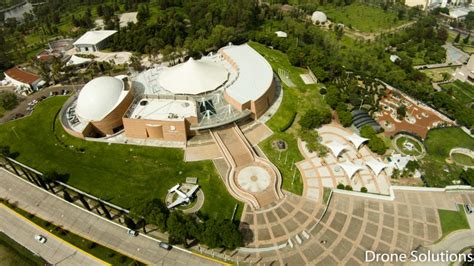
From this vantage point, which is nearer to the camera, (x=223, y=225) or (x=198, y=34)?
(x=223, y=225)

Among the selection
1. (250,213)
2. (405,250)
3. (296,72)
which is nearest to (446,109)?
(296,72)

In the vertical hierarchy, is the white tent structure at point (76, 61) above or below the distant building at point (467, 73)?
above

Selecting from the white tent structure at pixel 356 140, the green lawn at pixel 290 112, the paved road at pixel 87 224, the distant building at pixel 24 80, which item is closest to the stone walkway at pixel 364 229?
the green lawn at pixel 290 112

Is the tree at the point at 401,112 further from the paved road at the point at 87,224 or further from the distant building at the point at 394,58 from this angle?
the paved road at the point at 87,224

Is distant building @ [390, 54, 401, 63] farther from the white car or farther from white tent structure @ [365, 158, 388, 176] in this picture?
the white car

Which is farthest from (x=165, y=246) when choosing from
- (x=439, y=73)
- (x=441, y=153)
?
(x=439, y=73)

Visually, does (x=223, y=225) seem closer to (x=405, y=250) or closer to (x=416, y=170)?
(x=405, y=250)
